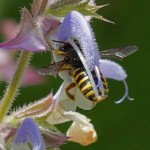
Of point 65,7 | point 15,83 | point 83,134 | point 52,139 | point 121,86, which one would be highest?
point 65,7

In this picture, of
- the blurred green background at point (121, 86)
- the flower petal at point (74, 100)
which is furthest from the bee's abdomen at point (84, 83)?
the blurred green background at point (121, 86)

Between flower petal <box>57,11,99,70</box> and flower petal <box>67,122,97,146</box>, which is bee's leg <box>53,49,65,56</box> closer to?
flower petal <box>57,11,99,70</box>

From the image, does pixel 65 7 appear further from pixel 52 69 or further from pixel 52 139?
pixel 52 139

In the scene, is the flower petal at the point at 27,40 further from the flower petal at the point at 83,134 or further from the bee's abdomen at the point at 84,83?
the flower petal at the point at 83,134

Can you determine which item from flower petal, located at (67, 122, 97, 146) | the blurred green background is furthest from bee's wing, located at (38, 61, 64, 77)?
the blurred green background

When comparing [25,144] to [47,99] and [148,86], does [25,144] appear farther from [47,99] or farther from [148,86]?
[148,86]

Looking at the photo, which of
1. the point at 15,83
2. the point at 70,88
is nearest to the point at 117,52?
the point at 70,88

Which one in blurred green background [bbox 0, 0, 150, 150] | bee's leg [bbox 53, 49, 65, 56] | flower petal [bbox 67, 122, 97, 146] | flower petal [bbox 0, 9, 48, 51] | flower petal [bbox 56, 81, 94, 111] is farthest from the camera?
blurred green background [bbox 0, 0, 150, 150]
